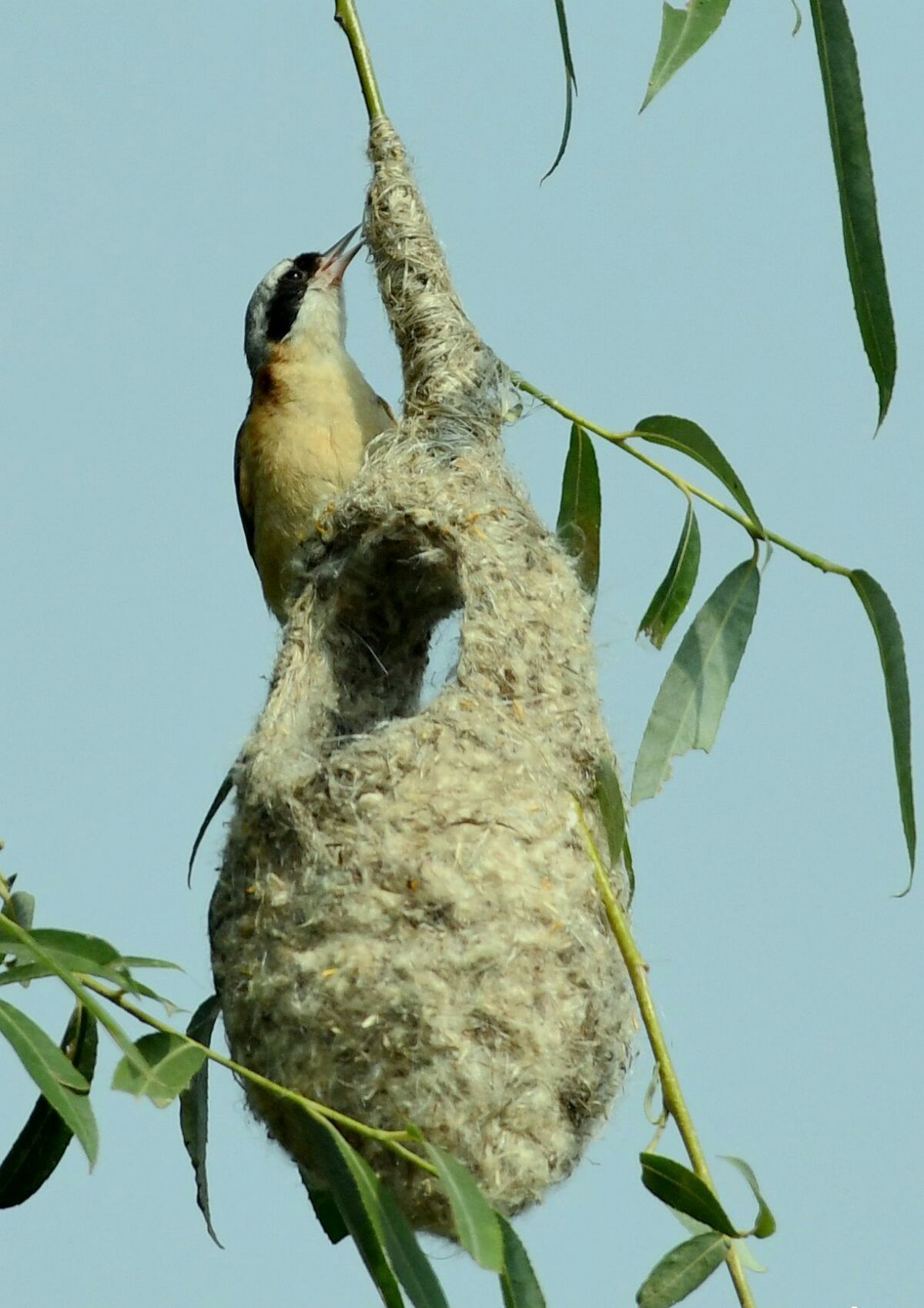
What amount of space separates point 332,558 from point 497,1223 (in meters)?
1.62

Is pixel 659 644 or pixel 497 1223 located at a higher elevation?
pixel 659 644

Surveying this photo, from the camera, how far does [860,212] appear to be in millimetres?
2863

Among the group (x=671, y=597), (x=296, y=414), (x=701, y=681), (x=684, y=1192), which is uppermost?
(x=296, y=414)

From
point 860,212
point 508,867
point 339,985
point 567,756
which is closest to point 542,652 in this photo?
point 567,756

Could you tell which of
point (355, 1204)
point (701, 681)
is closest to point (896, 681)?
point (701, 681)

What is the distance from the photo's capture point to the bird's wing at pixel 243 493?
461cm

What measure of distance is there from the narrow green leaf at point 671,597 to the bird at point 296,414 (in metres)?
0.73

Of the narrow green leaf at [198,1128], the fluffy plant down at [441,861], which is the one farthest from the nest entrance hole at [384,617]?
the narrow green leaf at [198,1128]

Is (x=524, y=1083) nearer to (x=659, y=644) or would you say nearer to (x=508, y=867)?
(x=508, y=867)

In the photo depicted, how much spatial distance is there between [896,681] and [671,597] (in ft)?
2.09

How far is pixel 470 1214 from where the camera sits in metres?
2.58

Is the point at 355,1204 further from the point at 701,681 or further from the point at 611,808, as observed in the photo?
the point at 701,681

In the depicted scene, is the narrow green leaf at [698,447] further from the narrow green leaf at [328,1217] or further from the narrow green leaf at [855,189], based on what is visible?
the narrow green leaf at [328,1217]

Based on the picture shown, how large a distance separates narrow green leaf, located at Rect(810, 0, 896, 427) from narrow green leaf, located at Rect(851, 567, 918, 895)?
0.47 m
